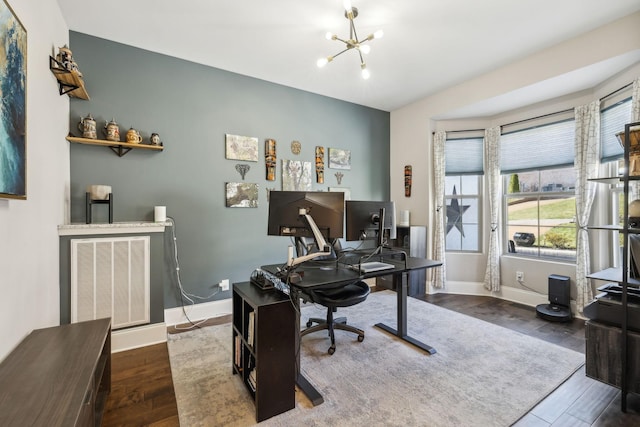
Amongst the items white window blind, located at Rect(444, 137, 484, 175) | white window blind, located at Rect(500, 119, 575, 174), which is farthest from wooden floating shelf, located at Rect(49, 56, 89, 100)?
white window blind, located at Rect(500, 119, 575, 174)

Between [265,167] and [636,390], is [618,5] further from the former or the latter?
[265,167]

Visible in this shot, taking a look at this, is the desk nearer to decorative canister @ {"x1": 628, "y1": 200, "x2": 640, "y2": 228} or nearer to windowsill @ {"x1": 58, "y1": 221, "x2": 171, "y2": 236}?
windowsill @ {"x1": 58, "y1": 221, "x2": 171, "y2": 236}

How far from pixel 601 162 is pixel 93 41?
5.38 meters

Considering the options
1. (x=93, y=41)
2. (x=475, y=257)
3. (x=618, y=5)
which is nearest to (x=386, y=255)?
(x=475, y=257)

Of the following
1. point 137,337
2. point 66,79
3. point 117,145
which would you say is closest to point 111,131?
point 117,145

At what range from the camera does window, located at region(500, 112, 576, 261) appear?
341cm

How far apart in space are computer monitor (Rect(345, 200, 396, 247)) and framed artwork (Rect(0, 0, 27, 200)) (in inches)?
75.9

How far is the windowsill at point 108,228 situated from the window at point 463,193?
3990 mm

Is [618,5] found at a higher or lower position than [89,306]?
higher

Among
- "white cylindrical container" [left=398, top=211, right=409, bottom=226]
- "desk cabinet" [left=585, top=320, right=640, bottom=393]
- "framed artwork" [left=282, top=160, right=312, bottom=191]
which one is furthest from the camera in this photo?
"white cylindrical container" [left=398, top=211, right=409, bottom=226]

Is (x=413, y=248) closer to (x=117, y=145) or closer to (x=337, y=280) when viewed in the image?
(x=337, y=280)

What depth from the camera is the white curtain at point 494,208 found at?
3.93m

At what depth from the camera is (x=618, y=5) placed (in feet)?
7.54

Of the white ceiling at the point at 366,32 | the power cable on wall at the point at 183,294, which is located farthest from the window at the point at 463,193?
the power cable on wall at the point at 183,294
